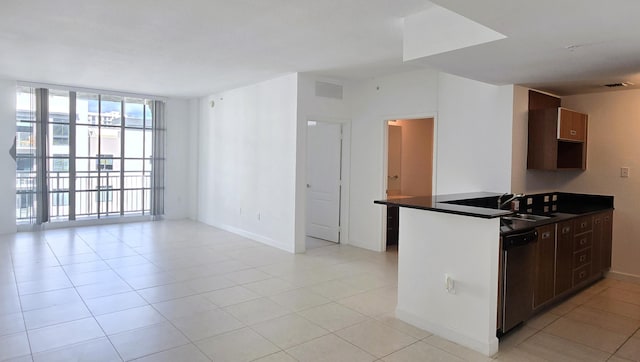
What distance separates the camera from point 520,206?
457 centimetres

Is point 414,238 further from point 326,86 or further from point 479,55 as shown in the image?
point 326,86

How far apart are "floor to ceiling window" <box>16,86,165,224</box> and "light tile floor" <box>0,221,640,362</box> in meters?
1.92

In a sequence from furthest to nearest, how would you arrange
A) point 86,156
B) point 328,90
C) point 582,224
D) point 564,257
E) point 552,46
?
point 86,156 < point 328,90 < point 582,224 < point 564,257 < point 552,46

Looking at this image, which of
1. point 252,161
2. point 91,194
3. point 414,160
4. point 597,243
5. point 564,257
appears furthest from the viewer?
point 91,194

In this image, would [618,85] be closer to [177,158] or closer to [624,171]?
[624,171]

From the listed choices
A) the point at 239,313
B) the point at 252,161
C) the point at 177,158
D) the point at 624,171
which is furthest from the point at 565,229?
the point at 177,158

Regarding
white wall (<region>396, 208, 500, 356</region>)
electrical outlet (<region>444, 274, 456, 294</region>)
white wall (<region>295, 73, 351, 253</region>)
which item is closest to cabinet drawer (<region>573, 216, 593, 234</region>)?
white wall (<region>396, 208, 500, 356</region>)

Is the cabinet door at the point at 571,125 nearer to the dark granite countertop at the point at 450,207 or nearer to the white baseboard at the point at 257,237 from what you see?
the dark granite countertop at the point at 450,207

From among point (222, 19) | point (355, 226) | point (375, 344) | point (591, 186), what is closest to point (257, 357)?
point (375, 344)

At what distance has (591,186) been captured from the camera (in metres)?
5.14

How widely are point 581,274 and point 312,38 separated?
3.78m

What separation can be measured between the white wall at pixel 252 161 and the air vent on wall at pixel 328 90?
409 mm

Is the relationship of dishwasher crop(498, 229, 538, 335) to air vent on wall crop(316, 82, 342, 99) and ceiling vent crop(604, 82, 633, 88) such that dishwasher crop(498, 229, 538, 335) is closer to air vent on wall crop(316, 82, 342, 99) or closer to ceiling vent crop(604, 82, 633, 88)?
ceiling vent crop(604, 82, 633, 88)

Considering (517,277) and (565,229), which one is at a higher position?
(565,229)
